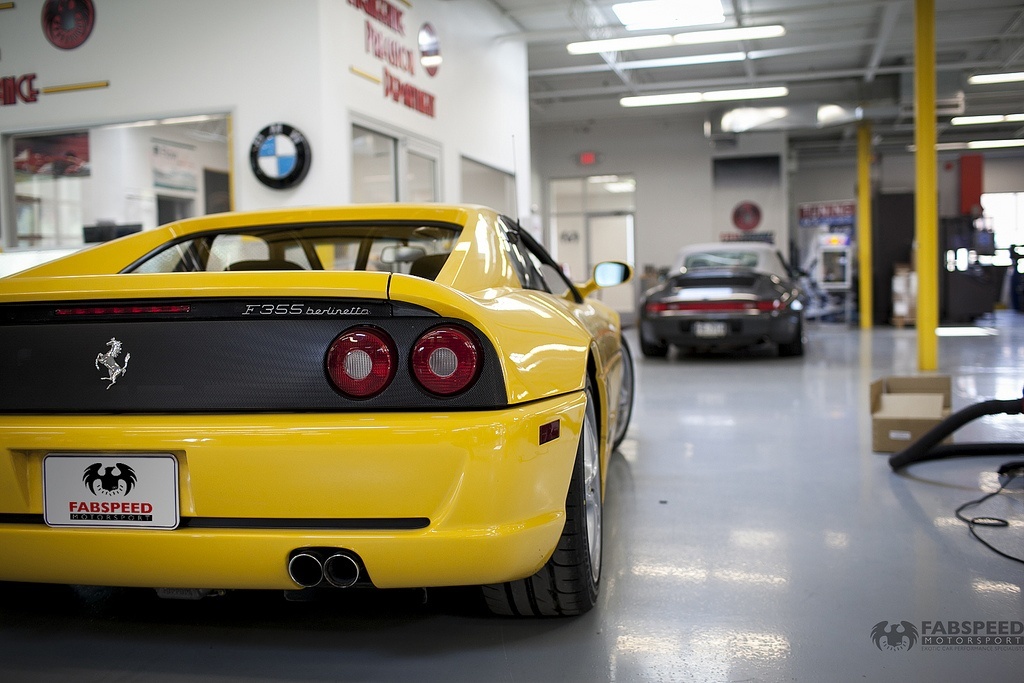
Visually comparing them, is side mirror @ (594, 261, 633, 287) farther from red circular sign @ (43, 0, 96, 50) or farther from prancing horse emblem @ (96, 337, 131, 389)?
red circular sign @ (43, 0, 96, 50)

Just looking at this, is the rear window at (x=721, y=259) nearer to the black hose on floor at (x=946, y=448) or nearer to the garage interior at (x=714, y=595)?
the garage interior at (x=714, y=595)

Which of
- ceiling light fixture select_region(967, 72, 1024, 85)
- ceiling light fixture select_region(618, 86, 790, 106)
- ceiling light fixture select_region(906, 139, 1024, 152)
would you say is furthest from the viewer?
ceiling light fixture select_region(906, 139, 1024, 152)

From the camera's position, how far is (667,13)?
33.3 feet

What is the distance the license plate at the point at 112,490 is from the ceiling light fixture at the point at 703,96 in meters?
15.0

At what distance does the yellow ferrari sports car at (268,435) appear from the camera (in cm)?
169

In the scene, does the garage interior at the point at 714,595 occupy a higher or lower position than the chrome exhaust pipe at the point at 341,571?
lower

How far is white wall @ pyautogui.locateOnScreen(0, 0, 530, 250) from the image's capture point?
660 cm

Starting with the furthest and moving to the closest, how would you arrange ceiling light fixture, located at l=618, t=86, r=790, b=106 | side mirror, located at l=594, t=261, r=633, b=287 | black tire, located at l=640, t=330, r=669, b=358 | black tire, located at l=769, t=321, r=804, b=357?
1. ceiling light fixture, located at l=618, t=86, r=790, b=106
2. black tire, located at l=640, t=330, r=669, b=358
3. black tire, located at l=769, t=321, r=804, b=357
4. side mirror, located at l=594, t=261, r=633, b=287

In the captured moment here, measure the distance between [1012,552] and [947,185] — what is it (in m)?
22.7

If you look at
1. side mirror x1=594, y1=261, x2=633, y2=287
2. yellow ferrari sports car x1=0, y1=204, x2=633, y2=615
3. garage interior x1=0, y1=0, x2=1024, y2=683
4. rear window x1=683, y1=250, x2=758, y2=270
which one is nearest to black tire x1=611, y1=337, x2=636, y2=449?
garage interior x1=0, y1=0, x2=1024, y2=683

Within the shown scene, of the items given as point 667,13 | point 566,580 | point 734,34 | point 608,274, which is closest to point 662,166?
point 734,34

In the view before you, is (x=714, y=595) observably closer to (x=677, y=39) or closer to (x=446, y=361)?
(x=446, y=361)

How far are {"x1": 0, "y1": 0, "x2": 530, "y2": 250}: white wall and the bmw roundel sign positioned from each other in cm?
8

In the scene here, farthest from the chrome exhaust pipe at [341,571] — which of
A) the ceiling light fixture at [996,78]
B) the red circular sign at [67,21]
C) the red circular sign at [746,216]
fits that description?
the red circular sign at [746,216]
